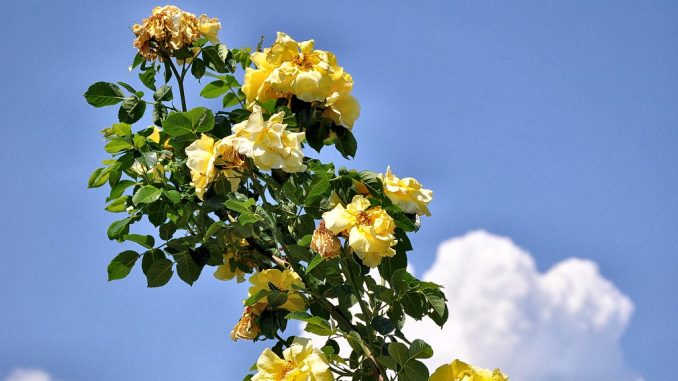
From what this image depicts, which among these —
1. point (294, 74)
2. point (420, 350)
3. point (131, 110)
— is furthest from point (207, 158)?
point (420, 350)

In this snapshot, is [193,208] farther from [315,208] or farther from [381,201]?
[381,201]

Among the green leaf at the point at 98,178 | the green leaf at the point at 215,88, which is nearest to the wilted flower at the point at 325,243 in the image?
the green leaf at the point at 215,88

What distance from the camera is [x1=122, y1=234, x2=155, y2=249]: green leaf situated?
239 centimetres

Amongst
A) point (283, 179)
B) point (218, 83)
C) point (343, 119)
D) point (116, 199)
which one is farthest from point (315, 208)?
point (116, 199)

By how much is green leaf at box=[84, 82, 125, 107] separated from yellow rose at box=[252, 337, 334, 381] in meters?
1.03

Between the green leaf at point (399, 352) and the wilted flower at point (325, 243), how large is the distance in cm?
27

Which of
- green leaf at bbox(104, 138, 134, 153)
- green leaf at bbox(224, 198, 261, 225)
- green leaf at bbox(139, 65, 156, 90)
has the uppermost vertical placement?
green leaf at bbox(139, 65, 156, 90)

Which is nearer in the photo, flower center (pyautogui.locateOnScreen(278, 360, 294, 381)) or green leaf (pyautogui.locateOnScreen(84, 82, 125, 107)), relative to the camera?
flower center (pyautogui.locateOnScreen(278, 360, 294, 381))

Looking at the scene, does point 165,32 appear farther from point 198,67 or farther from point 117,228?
point 117,228

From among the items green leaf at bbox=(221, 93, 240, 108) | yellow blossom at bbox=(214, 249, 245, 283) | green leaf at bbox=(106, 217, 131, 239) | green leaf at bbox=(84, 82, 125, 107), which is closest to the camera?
green leaf at bbox=(106, 217, 131, 239)

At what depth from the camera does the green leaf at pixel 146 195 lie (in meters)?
2.26

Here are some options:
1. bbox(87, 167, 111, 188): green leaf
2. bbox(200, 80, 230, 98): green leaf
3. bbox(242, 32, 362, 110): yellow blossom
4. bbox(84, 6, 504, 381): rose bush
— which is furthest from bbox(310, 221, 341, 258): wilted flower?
bbox(87, 167, 111, 188): green leaf

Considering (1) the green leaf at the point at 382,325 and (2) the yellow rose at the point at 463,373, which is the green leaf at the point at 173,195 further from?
(2) the yellow rose at the point at 463,373

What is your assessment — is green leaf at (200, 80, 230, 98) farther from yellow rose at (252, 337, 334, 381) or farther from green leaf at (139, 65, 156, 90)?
yellow rose at (252, 337, 334, 381)
